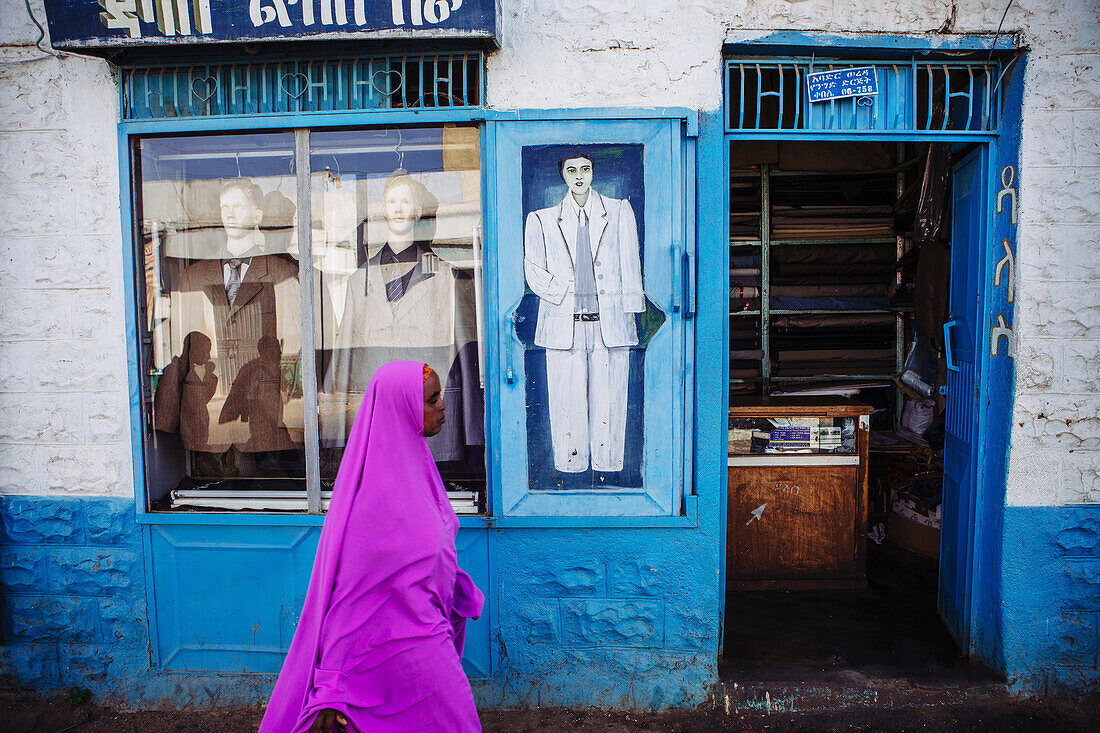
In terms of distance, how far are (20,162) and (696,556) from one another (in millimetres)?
3776

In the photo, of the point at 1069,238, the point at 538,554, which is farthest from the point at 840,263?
the point at 538,554

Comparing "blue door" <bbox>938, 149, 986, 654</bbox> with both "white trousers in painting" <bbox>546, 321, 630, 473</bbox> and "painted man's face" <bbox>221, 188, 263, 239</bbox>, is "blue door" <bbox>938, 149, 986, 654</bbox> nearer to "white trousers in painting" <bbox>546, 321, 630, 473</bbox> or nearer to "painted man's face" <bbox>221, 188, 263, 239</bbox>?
"white trousers in painting" <bbox>546, 321, 630, 473</bbox>

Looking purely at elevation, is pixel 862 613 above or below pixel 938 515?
below

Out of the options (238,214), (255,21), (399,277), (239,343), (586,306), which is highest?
(255,21)

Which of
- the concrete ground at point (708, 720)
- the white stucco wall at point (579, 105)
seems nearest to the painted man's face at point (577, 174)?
the white stucco wall at point (579, 105)

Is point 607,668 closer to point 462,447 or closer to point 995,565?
point 462,447

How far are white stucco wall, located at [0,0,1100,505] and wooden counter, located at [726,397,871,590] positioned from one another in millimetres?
995

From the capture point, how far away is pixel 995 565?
3.08 metres

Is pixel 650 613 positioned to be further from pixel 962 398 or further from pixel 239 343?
pixel 239 343

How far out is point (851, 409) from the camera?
152 inches

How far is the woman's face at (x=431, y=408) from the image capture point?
6.59 ft

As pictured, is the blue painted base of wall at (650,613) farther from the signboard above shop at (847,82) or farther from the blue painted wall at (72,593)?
the signboard above shop at (847,82)

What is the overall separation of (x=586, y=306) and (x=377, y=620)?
65.9 inches

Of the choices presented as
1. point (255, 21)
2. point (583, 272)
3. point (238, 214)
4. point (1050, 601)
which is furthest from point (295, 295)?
point (1050, 601)
